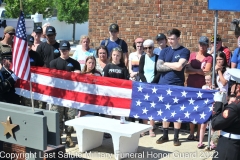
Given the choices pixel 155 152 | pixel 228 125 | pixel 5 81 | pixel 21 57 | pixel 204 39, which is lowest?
pixel 155 152

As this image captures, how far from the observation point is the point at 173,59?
28.9 ft

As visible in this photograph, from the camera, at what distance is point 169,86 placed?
8.45 m

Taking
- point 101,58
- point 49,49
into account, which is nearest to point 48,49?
point 49,49

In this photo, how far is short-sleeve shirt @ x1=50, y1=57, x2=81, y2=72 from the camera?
9164 millimetres

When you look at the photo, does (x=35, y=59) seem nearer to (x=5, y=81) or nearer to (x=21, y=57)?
(x=5, y=81)

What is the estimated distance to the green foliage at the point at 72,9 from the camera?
3609 centimetres

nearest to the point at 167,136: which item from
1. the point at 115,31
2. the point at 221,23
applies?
the point at 115,31

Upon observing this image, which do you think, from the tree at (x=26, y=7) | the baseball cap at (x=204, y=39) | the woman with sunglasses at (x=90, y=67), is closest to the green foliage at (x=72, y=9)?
the tree at (x=26, y=7)

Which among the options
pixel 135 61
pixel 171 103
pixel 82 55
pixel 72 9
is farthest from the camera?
pixel 72 9

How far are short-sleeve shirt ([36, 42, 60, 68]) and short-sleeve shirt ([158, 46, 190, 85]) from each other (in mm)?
2199

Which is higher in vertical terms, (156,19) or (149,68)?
(156,19)

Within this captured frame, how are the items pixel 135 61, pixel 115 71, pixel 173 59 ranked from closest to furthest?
pixel 173 59, pixel 115 71, pixel 135 61

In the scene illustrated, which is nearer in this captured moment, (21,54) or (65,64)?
(21,54)

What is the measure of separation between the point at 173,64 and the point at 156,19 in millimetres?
3530
